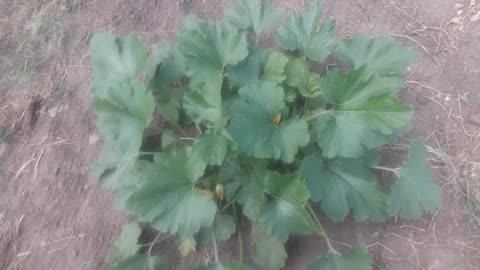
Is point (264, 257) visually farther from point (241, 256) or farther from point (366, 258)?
point (366, 258)

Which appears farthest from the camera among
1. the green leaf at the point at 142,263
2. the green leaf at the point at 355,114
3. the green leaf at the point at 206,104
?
the green leaf at the point at 142,263

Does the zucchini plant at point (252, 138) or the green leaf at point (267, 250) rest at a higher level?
the zucchini plant at point (252, 138)

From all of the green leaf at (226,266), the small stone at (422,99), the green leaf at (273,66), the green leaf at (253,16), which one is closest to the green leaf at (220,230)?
the green leaf at (226,266)

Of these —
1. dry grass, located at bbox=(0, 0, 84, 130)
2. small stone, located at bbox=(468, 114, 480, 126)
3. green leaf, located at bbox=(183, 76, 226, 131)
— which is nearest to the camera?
green leaf, located at bbox=(183, 76, 226, 131)

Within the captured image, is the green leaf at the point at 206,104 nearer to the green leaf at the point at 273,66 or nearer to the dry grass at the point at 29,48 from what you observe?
the green leaf at the point at 273,66

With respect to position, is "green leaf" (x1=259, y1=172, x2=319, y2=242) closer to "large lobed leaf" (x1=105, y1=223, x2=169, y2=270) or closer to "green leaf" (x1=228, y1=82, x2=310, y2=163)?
"green leaf" (x1=228, y1=82, x2=310, y2=163)

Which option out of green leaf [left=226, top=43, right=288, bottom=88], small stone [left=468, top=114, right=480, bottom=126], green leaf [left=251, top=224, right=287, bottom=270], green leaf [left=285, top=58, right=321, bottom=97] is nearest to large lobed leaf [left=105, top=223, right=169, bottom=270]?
green leaf [left=251, top=224, right=287, bottom=270]

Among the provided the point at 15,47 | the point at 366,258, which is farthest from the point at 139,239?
the point at 15,47
